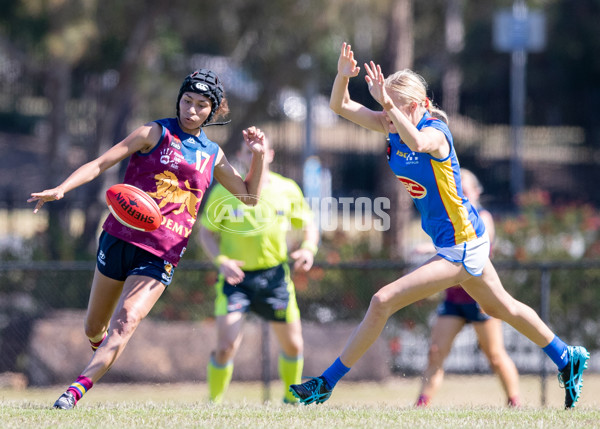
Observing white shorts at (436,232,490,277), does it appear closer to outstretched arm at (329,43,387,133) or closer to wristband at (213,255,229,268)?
outstretched arm at (329,43,387,133)

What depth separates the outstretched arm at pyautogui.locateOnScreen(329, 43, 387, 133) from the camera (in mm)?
5984

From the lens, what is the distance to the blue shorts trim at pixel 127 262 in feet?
19.0

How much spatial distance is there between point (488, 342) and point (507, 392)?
18.4 inches

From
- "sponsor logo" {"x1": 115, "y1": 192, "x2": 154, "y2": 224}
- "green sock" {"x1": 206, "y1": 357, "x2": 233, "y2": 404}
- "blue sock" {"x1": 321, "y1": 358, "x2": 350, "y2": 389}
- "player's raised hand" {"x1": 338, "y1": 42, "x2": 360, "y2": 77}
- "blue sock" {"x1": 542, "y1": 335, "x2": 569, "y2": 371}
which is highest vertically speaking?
"player's raised hand" {"x1": 338, "y1": 42, "x2": 360, "y2": 77}

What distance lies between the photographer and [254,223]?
7941 mm

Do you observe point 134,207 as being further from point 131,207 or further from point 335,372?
point 335,372

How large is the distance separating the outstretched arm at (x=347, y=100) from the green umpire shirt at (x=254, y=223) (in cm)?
186

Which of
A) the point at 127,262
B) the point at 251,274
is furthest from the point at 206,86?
the point at 251,274

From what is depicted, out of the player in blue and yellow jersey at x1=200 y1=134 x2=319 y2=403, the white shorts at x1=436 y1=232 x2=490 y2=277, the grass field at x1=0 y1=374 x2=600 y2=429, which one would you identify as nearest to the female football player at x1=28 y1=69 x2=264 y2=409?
the grass field at x1=0 y1=374 x2=600 y2=429

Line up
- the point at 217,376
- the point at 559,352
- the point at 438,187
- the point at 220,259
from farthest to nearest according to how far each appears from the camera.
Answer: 1. the point at 217,376
2. the point at 220,259
3. the point at 559,352
4. the point at 438,187

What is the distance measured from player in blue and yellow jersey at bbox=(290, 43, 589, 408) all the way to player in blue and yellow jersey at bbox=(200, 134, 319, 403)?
1.90 m

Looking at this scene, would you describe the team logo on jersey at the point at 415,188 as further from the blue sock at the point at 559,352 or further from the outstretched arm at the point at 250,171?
the blue sock at the point at 559,352

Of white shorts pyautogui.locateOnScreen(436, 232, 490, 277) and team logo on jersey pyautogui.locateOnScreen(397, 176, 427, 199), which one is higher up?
team logo on jersey pyautogui.locateOnScreen(397, 176, 427, 199)

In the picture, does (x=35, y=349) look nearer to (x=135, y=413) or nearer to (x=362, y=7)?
(x=135, y=413)
